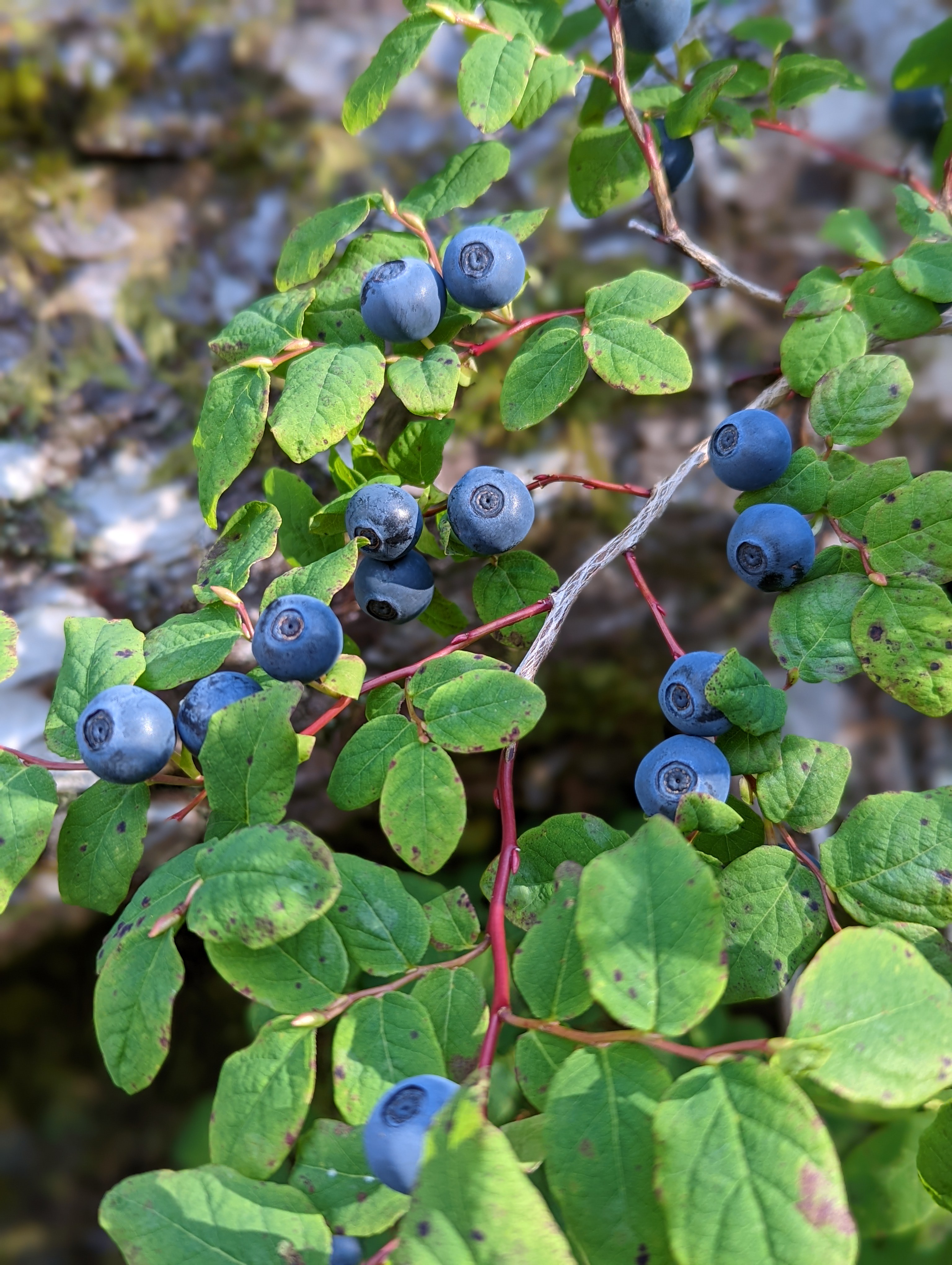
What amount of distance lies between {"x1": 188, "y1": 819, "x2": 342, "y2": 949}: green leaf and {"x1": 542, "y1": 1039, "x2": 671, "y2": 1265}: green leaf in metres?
0.24

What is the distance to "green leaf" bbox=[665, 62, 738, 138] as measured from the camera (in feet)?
3.65

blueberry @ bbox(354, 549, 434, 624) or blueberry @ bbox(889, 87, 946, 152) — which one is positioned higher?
blueberry @ bbox(889, 87, 946, 152)

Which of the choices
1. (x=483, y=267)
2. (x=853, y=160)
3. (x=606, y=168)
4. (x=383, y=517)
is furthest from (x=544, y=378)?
(x=853, y=160)

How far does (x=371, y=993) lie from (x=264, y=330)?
0.79m

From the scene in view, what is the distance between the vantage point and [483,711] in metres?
0.83

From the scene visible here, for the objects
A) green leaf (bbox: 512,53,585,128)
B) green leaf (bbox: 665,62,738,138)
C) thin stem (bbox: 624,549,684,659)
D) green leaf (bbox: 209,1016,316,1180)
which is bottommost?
green leaf (bbox: 209,1016,316,1180)

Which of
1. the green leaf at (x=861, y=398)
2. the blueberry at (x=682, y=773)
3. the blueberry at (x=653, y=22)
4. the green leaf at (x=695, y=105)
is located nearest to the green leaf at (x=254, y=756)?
the blueberry at (x=682, y=773)

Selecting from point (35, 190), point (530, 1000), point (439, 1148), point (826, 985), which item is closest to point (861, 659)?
point (826, 985)

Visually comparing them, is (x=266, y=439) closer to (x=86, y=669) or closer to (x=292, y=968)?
(x=86, y=669)

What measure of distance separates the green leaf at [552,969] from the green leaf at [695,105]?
1.05 m

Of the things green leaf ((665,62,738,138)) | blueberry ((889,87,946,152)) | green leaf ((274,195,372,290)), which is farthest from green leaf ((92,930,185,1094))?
blueberry ((889,87,946,152))

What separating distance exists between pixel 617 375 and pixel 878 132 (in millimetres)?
1942

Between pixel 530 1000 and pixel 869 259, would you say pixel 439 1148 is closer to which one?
pixel 530 1000

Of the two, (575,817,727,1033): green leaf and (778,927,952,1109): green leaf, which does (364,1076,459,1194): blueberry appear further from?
(778,927,952,1109): green leaf
